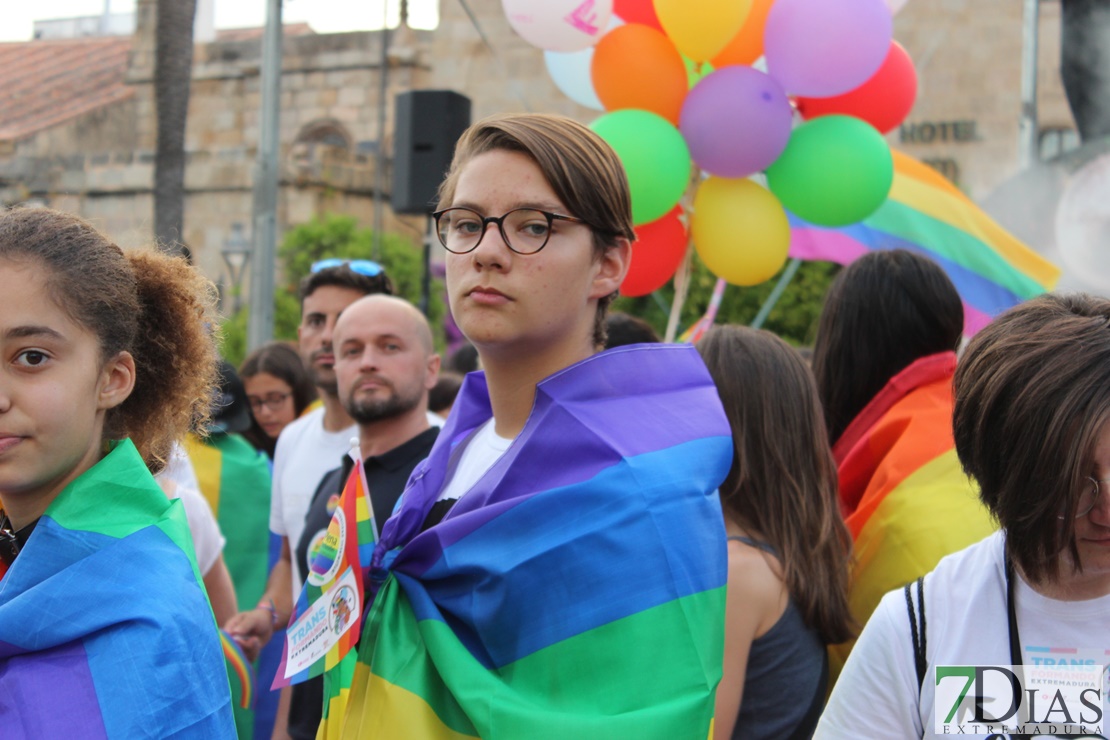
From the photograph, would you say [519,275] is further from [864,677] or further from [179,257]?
[864,677]

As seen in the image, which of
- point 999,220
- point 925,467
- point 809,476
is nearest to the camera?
point 809,476

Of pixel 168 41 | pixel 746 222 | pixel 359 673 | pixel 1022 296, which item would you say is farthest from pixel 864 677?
pixel 168 41

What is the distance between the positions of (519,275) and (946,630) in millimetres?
877

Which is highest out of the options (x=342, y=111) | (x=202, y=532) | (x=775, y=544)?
(x=342, y=111)

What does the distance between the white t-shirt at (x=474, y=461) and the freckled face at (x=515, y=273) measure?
21 cm

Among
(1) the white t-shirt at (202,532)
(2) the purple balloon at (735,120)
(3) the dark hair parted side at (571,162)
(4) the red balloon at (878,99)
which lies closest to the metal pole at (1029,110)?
(4) the red balloon at (878,99)

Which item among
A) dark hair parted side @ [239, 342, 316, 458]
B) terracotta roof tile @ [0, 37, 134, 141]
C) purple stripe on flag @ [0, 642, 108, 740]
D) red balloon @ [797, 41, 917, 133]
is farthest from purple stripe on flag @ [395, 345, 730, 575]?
terracotta roof tile @ [0, 37, 134, 141]

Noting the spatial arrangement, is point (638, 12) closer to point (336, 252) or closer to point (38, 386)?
point (38, 386)

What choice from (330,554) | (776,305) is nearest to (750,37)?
(330,554)

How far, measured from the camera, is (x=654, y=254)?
4.24 meters

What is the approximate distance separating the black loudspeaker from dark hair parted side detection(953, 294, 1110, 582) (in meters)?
5.71

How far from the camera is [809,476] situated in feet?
8.79

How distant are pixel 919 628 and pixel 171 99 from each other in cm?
1101

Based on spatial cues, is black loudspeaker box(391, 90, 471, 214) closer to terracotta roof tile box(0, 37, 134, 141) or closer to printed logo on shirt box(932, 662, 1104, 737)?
printed logo on shirt box(932, 662, 1104, 737)
